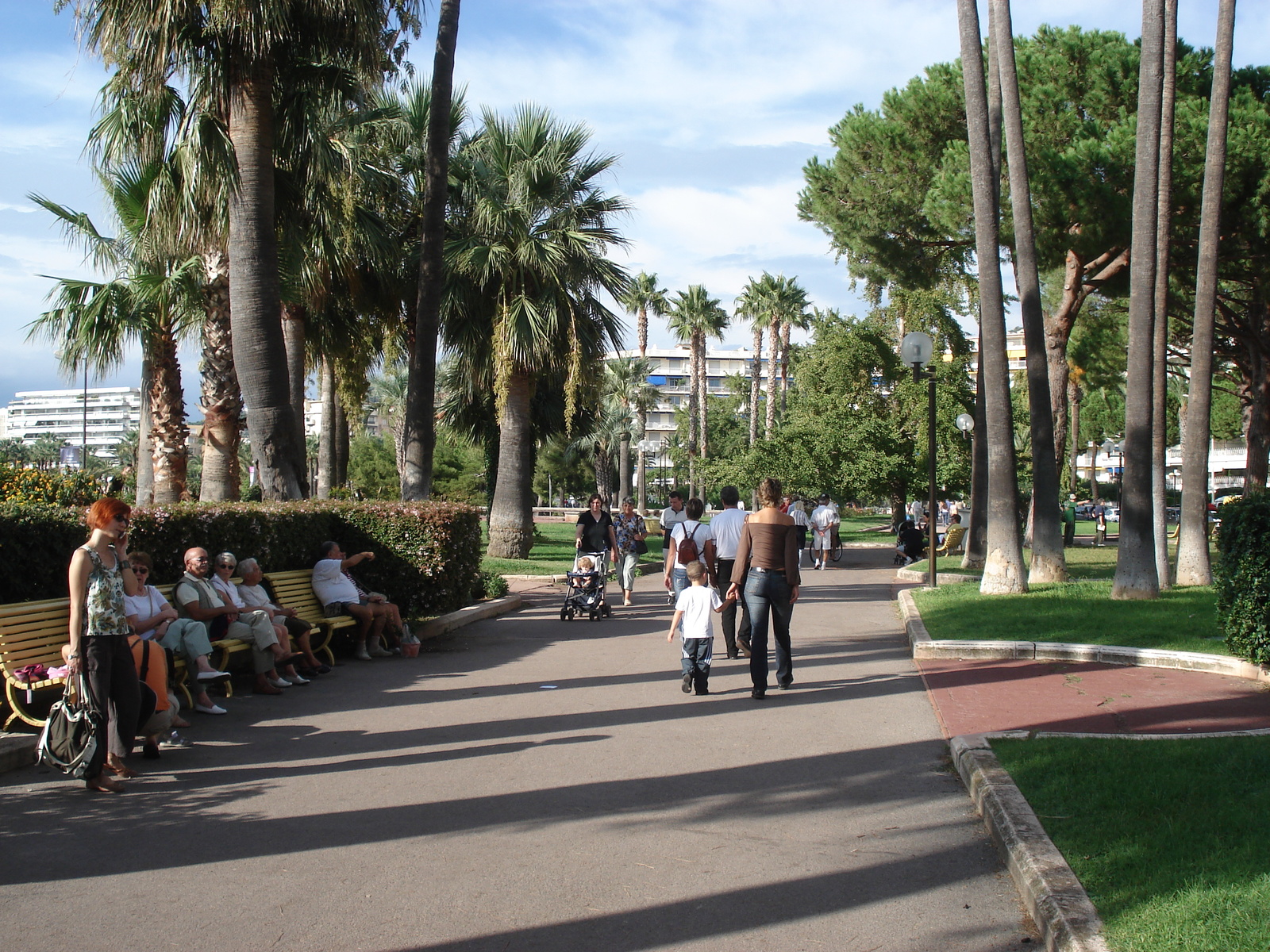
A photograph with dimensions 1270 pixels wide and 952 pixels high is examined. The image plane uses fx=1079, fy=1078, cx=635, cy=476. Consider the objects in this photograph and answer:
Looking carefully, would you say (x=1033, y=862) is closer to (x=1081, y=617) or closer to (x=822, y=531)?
(x=1081, y=617)

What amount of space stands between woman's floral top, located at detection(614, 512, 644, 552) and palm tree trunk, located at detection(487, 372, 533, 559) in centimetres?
577

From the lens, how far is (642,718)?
8125 millimetres

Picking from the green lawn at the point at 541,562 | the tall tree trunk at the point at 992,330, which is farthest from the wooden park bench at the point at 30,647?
the tall tree trunk at the point at 992,330

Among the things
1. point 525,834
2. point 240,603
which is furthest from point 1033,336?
point 525,834

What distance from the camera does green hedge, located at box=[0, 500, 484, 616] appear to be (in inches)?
321

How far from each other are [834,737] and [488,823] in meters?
2.93

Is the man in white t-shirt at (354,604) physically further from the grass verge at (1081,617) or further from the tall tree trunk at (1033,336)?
the tall tree trunk at (1033,336)

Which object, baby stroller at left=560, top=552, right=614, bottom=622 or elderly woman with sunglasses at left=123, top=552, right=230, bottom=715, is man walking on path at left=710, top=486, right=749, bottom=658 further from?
elderly woman with sunglasses at left=123, top=552, right=230, bottom=715

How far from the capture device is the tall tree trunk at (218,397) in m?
15.5

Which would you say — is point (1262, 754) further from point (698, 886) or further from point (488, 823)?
point (488, 823)

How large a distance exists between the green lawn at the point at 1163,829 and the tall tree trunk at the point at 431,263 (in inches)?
402

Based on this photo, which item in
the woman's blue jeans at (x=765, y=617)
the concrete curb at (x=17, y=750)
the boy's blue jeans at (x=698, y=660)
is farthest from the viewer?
the boy's blue jeans at (x=698, y=660)

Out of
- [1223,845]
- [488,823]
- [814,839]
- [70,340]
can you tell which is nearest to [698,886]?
[814,839]

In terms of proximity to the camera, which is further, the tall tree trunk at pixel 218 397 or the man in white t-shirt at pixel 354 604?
the tall tree trunk at pixel 218 397
